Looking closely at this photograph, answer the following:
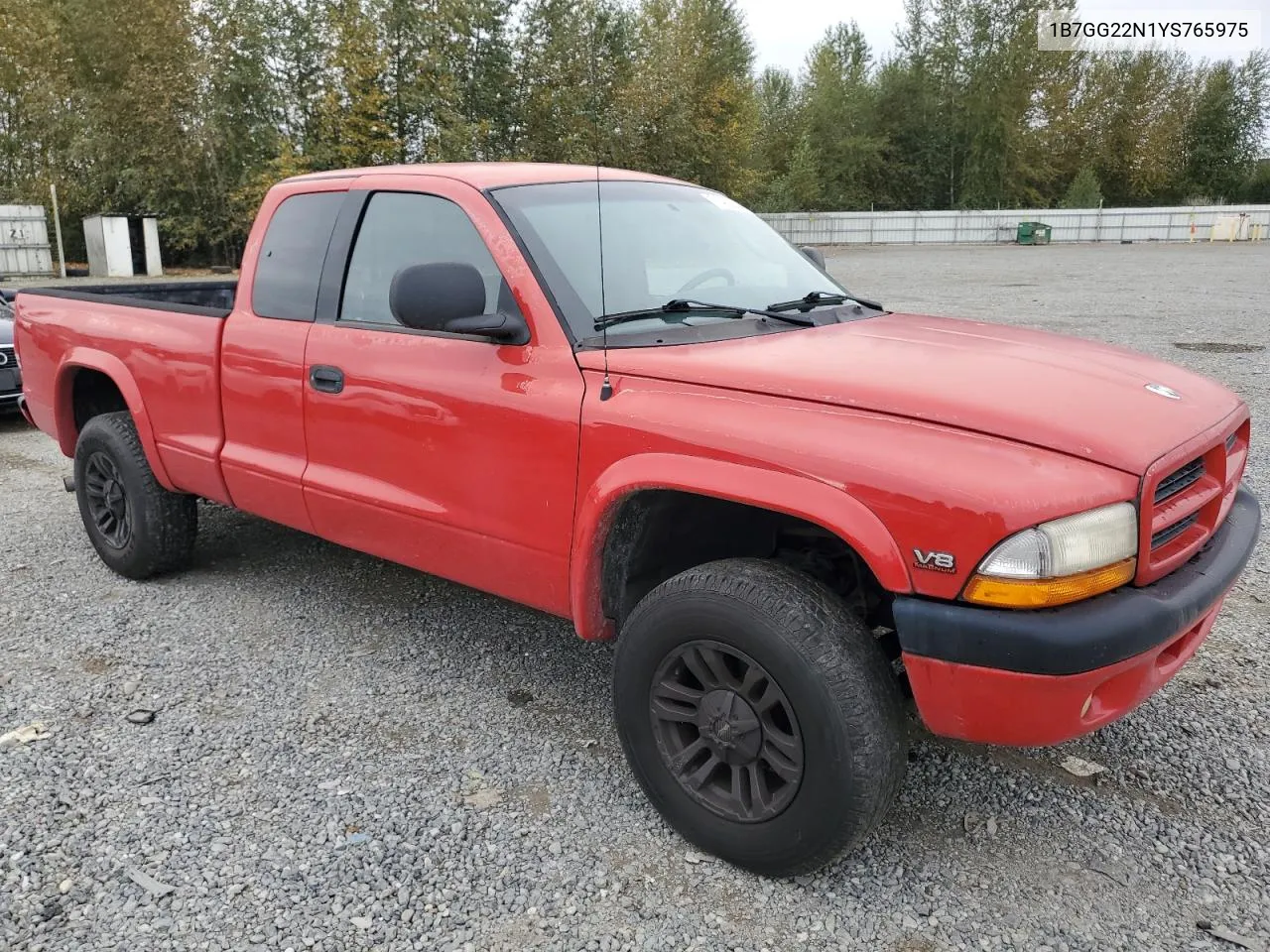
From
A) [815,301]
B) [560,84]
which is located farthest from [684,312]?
[560,84]

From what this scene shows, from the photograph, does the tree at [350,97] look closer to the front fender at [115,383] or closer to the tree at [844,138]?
the front fender at [115,383]

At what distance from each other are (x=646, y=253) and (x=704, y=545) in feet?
3.27

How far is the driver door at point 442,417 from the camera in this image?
2854 millimetres

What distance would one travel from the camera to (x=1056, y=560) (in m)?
2.06

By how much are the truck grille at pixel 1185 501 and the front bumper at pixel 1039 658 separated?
→ 78mm

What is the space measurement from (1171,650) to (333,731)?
8.06ft

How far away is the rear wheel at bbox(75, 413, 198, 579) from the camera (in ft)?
14.5

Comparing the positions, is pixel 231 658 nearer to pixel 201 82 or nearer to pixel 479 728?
pixel 479 728

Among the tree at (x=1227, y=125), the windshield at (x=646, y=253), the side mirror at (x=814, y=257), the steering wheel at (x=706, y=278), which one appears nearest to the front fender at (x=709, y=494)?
the windshield at (x=646, y=253)

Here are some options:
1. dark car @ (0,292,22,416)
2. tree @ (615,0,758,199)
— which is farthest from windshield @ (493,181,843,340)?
tree @ (615,0,758,199)

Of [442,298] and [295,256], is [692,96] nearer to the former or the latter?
[295,256]

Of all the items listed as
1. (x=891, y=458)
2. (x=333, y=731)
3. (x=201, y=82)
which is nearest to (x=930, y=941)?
(x=891, y=458)

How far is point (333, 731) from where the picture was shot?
128 inches

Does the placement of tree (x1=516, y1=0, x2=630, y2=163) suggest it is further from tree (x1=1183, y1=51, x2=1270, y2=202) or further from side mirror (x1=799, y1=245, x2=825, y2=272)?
tree (x1=1183, y1=51, x2=1270, y2=202)
